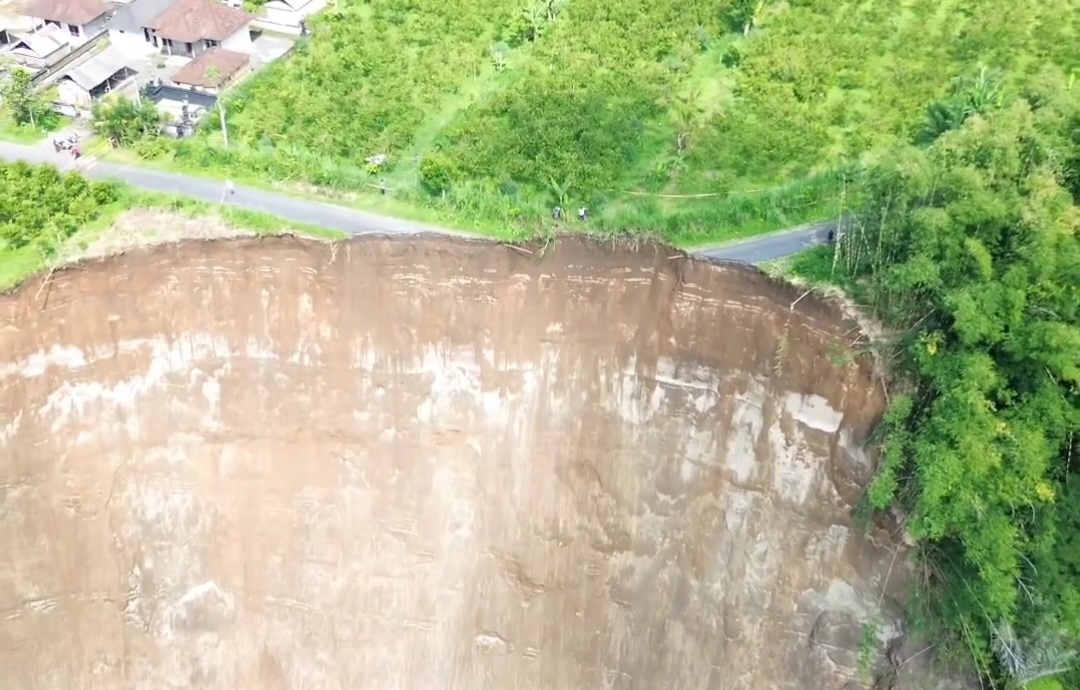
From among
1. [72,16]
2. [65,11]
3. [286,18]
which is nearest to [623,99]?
[286,18]

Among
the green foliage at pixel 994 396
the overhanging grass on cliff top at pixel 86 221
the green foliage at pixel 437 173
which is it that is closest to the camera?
the green foliage at pixel 994 396

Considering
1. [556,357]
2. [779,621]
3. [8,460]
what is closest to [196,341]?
[8,460]

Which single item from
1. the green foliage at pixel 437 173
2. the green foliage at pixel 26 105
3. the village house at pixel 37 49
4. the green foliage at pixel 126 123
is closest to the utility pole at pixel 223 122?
the green foliage at pixel 126 123

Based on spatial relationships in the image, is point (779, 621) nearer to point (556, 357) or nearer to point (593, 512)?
point (593, 512)

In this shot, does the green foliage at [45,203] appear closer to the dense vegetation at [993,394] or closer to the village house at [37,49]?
the village house at [37,49]

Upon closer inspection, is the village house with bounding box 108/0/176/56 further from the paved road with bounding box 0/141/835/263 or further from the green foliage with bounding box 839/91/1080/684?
the green foliage with bounding box 839/91/1080/684

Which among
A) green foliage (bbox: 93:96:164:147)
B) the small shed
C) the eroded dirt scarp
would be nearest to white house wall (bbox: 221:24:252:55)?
the small shed
